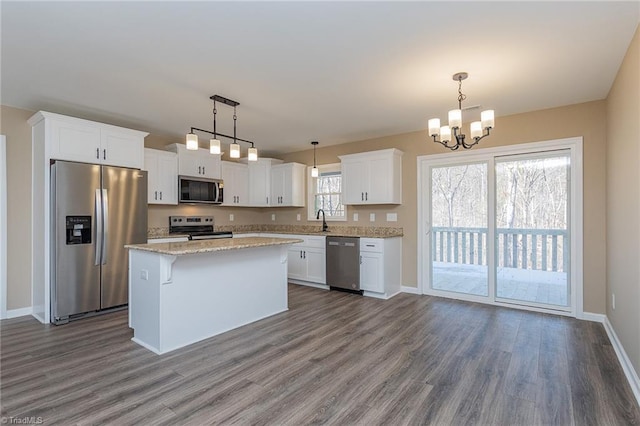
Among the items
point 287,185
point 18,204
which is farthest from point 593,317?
point 18,204

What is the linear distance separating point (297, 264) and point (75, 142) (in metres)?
3.50

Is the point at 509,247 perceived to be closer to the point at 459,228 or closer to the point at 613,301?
the point at 459,228

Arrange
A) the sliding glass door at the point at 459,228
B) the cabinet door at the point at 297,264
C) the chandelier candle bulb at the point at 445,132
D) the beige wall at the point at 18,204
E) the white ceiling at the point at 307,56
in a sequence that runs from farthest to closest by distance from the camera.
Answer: the cabinet door at the point at 297,264 → the sliding glass door at the point at 459,228 → the beige wall at the point at 18,204 → the chandelier candle bulb at the point at 445,132 → the white ceiling at the point at 307,56

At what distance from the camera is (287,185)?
6.21 metres

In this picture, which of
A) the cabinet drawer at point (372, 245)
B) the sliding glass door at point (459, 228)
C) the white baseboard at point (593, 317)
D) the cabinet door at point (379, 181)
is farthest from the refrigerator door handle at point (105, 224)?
the white baseboard at point (593, 317)

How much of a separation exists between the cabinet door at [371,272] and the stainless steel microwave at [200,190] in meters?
2.59

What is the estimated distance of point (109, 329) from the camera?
11.2ft

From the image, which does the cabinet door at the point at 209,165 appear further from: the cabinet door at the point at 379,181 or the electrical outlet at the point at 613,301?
the electrical outlet at the point at 613,301

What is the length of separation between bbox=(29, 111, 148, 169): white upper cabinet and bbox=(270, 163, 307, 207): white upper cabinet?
2502 mm

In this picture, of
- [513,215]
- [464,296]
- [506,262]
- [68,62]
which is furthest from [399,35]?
[464,296]

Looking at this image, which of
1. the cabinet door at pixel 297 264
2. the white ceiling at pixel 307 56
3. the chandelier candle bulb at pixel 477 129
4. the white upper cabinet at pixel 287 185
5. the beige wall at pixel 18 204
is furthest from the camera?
the white upper cabinet at pixel 287 185

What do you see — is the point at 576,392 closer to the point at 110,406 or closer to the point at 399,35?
the point at 399,35

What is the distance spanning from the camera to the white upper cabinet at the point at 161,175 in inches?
187

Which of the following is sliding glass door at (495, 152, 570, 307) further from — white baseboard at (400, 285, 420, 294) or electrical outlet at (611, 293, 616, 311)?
white baseboard at (400, 285, 420, 294)
